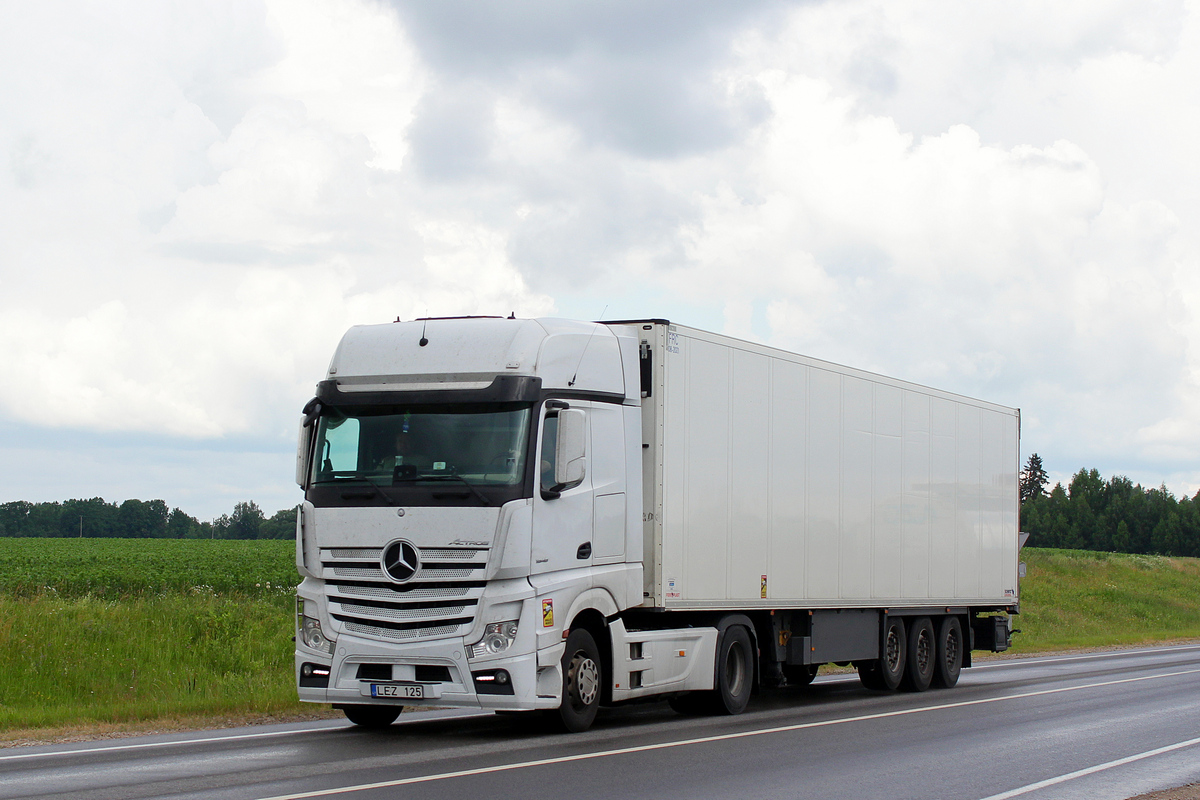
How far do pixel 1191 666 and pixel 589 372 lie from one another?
18276 millimetres

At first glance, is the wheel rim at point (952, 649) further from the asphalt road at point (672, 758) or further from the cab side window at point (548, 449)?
the cab side window at point (548, 449)

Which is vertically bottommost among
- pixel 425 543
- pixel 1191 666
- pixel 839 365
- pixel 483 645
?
pixel 1191 666

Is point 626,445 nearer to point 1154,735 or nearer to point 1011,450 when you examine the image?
point 1154,735

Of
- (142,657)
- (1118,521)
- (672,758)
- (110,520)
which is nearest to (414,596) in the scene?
(672,758)

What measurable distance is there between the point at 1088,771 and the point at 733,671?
4.96 meters

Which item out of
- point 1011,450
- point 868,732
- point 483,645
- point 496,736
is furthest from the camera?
point 1011,450

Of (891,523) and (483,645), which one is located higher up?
(891,523)

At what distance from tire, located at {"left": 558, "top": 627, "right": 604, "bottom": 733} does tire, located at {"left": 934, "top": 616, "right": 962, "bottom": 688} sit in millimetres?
8747

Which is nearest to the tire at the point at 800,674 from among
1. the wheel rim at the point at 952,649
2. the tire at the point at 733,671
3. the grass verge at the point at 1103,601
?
the wheel rim at the point at 952,649

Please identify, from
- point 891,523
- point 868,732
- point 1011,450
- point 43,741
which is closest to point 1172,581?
point 1011,450

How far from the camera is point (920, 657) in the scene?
1925 centimetres

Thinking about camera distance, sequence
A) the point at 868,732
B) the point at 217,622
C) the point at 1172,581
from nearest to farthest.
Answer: the point at 868,732 → the point at 217,622 → the point at 1172,581

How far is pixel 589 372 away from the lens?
41.8 feet

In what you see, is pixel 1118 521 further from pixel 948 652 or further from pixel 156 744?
pixel 156 744
